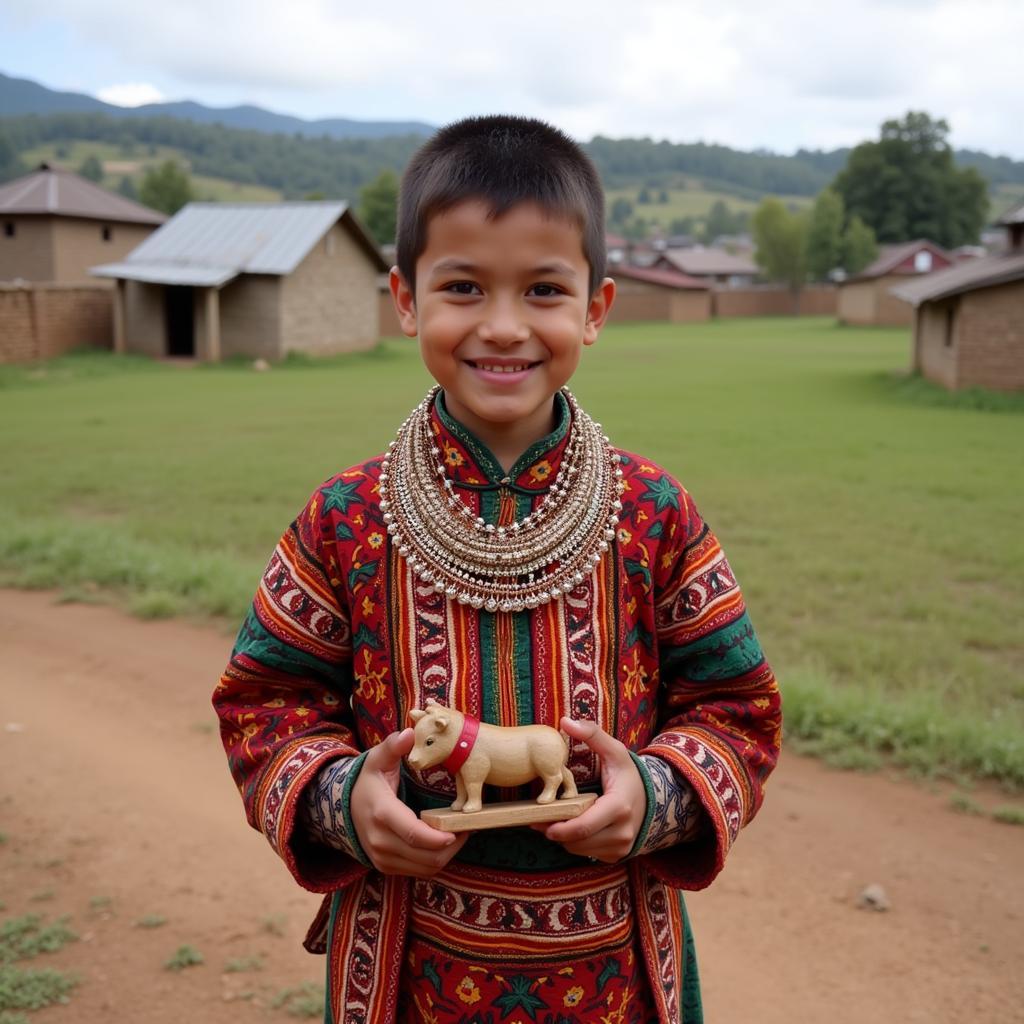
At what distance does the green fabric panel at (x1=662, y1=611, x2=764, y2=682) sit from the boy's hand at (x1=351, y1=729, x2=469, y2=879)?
0.44 meters

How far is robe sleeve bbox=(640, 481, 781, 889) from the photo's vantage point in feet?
5.47

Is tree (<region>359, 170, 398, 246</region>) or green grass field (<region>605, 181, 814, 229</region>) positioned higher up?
green grass field (<region>605, 181, 814, 229</region>)

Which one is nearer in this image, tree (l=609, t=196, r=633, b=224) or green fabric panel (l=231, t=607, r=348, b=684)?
green fabric panel (l=231, t=607, r=348, b=684)

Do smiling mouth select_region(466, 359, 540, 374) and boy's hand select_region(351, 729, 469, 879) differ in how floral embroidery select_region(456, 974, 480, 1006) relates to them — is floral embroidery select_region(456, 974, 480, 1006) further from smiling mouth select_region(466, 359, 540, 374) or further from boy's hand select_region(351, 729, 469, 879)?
smiling mouth select_region(466, 359, 540, 374)

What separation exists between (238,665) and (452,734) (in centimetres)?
39

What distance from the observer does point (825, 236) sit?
56.8m

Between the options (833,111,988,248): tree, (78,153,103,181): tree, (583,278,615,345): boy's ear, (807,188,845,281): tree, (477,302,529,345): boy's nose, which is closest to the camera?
(477,302,529,345): boy's nose

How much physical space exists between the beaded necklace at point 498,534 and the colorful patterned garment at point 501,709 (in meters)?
0.03

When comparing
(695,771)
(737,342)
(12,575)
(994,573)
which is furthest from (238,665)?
(737,342)

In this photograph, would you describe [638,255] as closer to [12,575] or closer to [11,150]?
[11,150]

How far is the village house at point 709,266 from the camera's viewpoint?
65.6 m

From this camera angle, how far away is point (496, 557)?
162 centimetres

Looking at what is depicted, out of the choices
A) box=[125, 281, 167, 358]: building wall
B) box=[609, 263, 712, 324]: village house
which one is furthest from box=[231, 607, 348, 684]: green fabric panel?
box=[609, 263, 712, 324]: village house

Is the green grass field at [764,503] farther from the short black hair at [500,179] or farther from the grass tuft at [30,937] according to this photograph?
the short black hair at [500,179]
